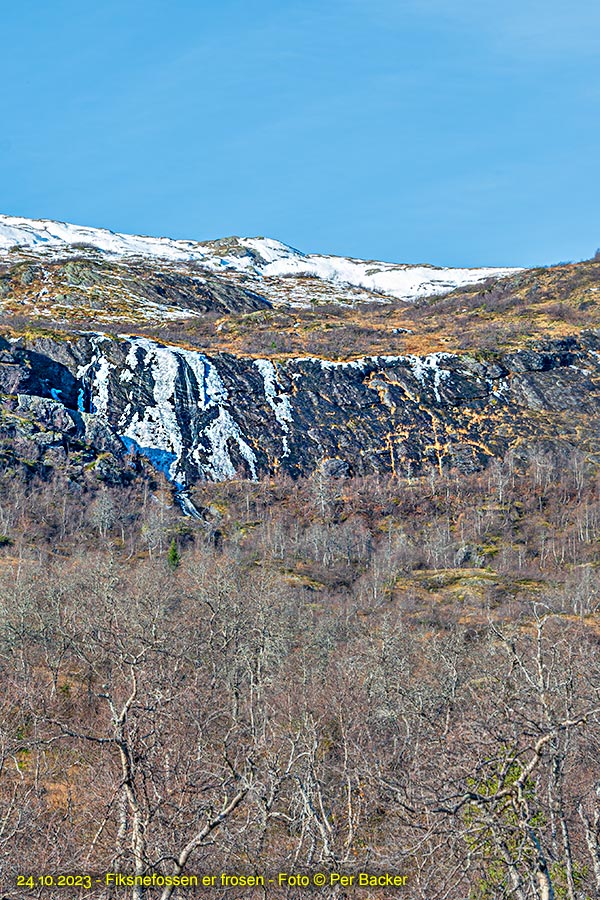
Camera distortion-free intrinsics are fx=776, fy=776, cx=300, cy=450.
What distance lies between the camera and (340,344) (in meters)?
178

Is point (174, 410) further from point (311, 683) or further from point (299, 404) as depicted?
→ point (311, 683)

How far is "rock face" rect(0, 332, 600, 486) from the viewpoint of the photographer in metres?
135

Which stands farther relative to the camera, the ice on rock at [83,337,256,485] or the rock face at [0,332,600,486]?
the rock face at [0,332,600,486]

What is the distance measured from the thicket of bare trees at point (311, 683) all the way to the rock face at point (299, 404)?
331 inches

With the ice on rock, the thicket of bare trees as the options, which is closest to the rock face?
the ice on rock

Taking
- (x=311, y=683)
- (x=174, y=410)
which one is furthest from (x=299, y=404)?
(x=311, y=683)

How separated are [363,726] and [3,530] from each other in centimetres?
7209

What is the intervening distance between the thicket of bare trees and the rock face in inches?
331

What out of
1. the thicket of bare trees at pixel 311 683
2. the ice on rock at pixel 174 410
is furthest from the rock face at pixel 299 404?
the thicket of bare trees at pixel 311 683

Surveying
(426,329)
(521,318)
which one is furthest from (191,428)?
(521,318)

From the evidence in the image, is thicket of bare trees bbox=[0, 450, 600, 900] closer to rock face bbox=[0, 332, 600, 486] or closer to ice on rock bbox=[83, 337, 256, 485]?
rock face bbox=[0, 332, 600, 486]

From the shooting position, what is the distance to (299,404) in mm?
149500

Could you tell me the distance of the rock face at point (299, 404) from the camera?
443 feet

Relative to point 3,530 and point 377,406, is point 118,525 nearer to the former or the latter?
point 3,530
